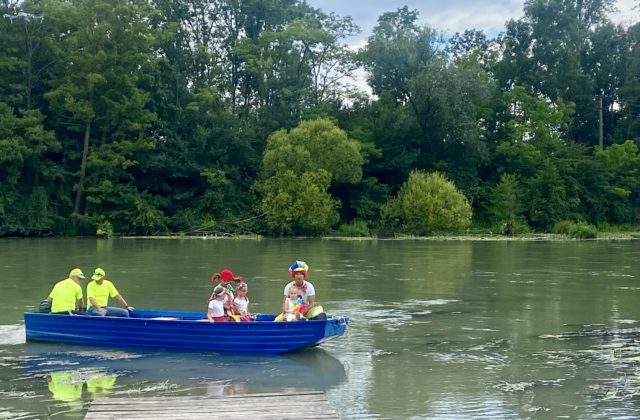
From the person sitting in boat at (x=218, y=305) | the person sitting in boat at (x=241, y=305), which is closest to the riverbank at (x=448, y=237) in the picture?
the person sitting in boat at (x=241, y=305)

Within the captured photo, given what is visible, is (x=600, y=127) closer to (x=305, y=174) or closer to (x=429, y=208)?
(x=429, y=208)

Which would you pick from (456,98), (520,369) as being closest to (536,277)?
(520,369)

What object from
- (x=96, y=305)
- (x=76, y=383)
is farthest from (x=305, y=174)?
(x=76, y=383)

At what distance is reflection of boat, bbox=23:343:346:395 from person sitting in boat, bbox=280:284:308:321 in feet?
2.17

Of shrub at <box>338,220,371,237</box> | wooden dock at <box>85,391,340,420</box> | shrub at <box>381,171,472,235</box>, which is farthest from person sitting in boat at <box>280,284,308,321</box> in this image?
shrub at <box>338,220,371,237</box>

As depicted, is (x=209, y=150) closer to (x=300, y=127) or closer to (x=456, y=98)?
(x=300, y=127)

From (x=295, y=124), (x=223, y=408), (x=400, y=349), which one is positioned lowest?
(x=400, y=349)

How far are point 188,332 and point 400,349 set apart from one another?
3.78 meters

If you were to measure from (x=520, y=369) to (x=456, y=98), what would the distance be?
4493cm

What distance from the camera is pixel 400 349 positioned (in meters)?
14.9

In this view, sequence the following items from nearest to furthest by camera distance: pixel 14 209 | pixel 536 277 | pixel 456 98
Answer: pixel 536 277 → pixel 14 209 → pixel 456 98

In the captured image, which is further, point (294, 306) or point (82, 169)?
point (82, 169)

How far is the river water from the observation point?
37.5 ft

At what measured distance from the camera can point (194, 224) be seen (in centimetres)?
5525
